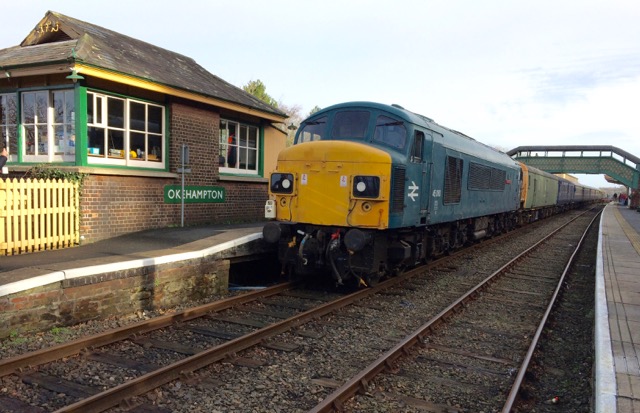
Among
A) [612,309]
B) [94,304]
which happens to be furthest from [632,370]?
[94,304]

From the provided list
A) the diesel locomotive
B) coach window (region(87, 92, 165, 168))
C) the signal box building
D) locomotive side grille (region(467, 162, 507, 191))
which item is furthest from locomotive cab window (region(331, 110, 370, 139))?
coach window (region(87, 92, 165, 168))

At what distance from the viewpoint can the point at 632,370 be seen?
427 cm

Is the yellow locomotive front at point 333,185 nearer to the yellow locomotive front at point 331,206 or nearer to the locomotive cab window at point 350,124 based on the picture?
the yellow locomotive front at point 331,206

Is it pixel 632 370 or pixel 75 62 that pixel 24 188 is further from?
pixel 632 370

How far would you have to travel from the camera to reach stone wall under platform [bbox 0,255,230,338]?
5.25 m

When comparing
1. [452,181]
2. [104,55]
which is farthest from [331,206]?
[104,55]

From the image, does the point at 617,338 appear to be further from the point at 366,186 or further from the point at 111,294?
the point at 111,294

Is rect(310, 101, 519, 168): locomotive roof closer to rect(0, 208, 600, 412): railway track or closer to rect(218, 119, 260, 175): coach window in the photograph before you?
rect(0, 208, 600, 412): railway track

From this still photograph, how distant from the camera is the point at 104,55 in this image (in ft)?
31.0

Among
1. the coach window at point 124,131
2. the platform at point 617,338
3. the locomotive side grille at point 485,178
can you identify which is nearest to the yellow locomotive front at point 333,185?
the platform at point 617,338

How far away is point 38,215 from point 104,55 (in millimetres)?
3560

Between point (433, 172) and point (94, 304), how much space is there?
239 inches

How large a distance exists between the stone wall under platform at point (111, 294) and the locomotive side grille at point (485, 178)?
650 cm

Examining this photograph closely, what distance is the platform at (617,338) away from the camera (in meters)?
3.68
